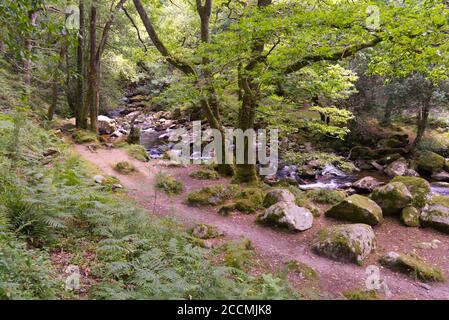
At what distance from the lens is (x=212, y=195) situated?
8711 millimetres

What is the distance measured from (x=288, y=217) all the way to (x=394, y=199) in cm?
304

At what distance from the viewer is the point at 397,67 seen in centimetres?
695

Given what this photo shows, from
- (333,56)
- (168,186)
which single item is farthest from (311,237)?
(168,186)

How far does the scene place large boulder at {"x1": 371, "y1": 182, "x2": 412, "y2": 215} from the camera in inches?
315

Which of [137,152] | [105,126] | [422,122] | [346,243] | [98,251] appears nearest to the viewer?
[98,251]

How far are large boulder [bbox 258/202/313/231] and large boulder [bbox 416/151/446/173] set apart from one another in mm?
9636

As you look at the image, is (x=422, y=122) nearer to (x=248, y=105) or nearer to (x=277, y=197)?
(x=248, y=105)

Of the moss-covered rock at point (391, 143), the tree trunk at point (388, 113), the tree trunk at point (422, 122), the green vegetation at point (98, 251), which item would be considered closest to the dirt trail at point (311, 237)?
the green vegetation at point (98, 251)

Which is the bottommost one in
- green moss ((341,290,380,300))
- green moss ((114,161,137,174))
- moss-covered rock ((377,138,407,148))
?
green moss ((341,290,380,300))

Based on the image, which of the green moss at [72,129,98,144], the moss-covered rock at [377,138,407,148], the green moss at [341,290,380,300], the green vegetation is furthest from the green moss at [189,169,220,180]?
the moss-covered rock at [377,138,407,148]

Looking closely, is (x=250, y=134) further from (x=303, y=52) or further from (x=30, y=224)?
(x=30, y=224)

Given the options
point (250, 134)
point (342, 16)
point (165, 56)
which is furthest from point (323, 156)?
point (165, 56)

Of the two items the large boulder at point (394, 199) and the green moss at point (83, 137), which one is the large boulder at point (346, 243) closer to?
the large boulder at point (394, 199)

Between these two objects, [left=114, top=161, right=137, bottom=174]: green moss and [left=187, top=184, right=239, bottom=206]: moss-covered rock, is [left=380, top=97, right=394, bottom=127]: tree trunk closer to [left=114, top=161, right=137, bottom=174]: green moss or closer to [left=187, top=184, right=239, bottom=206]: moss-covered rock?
[left=187, top=184, right=239, bottom=206]: moss-covered rock
